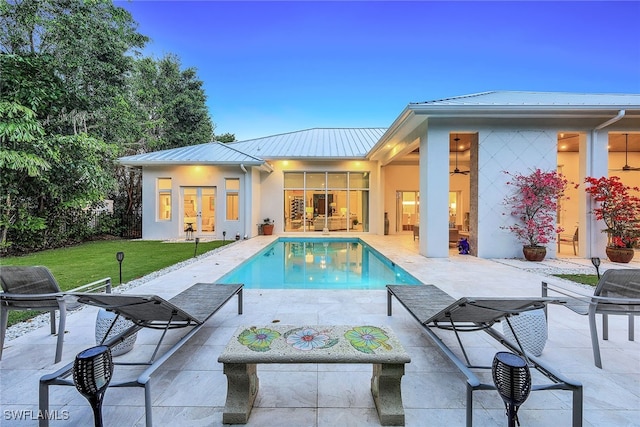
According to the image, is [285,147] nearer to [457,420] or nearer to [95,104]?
[95,104]

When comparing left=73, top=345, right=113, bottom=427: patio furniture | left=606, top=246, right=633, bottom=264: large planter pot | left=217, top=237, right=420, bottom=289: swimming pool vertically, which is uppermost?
left=73, top=345, right=113, bottom=427: patio furniture

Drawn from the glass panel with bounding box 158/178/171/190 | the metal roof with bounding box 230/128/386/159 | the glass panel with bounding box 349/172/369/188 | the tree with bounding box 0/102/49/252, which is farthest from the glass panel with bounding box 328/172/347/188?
the tree with bounding box 0/102/49/252

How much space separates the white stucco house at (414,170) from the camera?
8.09 metres

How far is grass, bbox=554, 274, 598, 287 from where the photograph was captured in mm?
5305

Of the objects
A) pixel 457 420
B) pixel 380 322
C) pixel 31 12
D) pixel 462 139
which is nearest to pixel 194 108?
pixel 31 12

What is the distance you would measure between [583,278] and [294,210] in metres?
11.2

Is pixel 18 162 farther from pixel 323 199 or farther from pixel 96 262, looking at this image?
pixel 323 199

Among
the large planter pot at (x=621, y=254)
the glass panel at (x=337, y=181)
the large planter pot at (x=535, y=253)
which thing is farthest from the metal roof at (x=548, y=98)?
the glass panel at (x=337, y=181)

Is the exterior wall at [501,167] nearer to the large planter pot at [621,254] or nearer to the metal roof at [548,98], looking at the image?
the metal roof at [548,98]

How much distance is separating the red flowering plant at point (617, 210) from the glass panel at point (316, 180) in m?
10.1

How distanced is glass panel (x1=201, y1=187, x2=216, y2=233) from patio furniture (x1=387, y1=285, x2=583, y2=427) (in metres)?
11.4

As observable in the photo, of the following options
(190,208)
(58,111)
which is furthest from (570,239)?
(58,111)

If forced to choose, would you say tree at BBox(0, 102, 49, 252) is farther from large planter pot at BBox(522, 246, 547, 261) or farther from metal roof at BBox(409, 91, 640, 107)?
large planter pot at BBox(522, 246, 547, 261)

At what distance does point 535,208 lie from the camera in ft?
26.1
